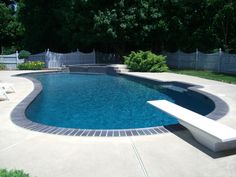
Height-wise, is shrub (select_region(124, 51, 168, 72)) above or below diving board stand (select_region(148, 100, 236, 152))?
above

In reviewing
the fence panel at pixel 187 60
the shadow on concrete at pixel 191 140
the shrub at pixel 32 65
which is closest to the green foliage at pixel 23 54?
the shrub at pixel 32 65

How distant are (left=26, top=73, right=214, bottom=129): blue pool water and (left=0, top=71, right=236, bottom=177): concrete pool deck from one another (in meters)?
2.11

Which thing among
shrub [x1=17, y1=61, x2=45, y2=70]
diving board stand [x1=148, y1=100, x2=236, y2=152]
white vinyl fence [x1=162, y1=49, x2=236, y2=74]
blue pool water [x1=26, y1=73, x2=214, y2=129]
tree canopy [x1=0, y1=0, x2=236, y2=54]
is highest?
tree canopy [x1=0, y1=0, x2=236, y2=54]

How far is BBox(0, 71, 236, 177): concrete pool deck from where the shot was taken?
3684 mm

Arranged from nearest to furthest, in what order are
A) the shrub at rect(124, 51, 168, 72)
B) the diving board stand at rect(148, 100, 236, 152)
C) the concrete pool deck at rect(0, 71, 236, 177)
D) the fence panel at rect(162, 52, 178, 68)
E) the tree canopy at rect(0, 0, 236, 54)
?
the concrete pool deck at rect(0, 71, 236, 177)
the diving board stand at rect(148, 100, 236, 152)
the shrub at rect(124, 51, 168, 72)
the tree canopy at rect(0, 0, 236, 54)
the fence panel at rect(162, 52, 178, 68)

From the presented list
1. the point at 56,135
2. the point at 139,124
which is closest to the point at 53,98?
the point at 139,124

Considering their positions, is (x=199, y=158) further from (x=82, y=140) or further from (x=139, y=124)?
(x=139, y=124)

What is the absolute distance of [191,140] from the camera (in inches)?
190

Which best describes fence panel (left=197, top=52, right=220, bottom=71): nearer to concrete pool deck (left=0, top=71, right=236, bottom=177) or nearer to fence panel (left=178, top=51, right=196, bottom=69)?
fence panel (left=178, top=51, right=196, bottom=69)

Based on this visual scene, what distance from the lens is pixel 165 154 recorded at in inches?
166

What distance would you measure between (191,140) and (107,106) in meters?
4.78

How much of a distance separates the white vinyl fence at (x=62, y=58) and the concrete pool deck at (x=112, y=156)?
722 inches

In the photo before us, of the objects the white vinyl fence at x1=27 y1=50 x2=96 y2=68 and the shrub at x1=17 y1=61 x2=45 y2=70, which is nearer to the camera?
the shrub at x1=17 y1=61 x2=45 y2=70

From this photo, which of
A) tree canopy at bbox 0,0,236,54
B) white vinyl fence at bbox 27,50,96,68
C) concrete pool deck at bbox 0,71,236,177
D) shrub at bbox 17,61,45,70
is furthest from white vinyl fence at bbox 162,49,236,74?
concrete pool deck at bbox 0,71,236,177
